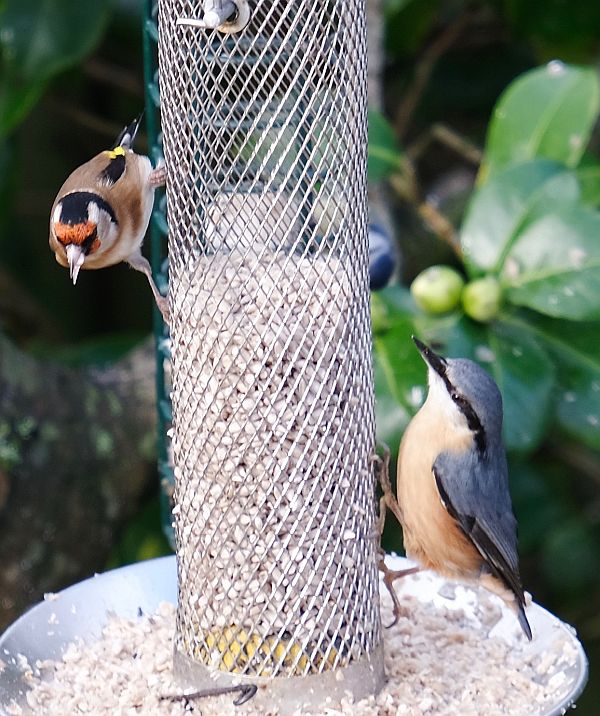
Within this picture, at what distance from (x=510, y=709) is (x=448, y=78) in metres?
3.78

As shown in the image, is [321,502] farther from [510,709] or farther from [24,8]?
[24,8]

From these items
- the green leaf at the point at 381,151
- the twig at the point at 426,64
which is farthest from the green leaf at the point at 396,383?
the twig at the point at 426,64

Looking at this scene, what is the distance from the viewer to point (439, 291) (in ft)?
11.2

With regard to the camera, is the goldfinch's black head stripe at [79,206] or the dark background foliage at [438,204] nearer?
the goldfinch's black head stripe at [79,206]

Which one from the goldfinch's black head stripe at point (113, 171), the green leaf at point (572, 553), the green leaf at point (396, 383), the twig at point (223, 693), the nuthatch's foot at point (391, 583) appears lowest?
the green leaf at point (572, 553)

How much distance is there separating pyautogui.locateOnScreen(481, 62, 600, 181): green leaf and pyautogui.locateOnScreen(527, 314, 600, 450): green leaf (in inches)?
25.1

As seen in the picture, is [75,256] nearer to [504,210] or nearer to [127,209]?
[127,209]

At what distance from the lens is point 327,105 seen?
2180 mm

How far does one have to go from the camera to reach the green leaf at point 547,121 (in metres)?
3.90

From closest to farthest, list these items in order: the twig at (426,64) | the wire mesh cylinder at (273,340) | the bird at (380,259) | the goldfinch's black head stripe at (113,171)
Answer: the wire mesh cylinder at (273,340)
the goldfinch's black head stripe at (113,171)
the bird at (380,259)
the twig at (426,64)

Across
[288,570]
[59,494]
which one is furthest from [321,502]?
[59,494]

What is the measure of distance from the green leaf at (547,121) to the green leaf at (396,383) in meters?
0.82

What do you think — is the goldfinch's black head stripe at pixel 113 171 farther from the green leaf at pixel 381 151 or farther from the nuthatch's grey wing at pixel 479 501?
the green leaf at pixel 381 151

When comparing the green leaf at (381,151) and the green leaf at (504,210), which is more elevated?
the green leaf at (381,151)
